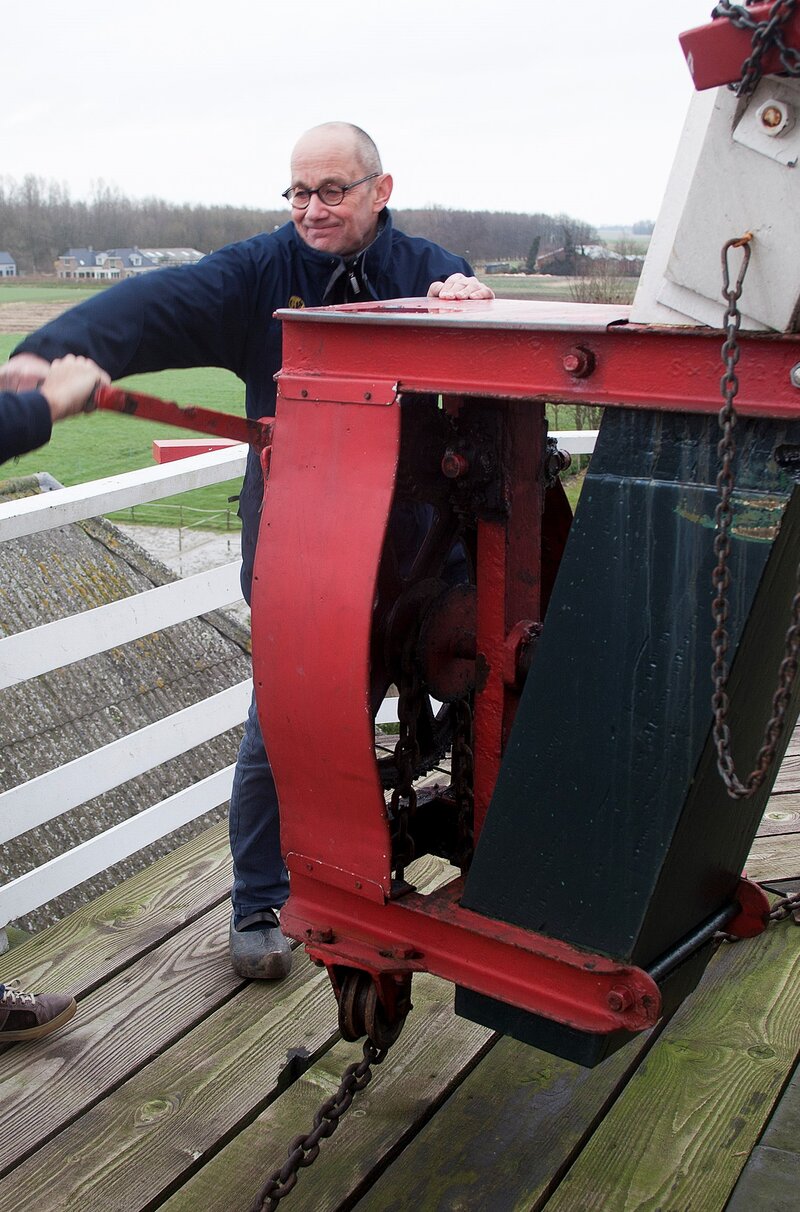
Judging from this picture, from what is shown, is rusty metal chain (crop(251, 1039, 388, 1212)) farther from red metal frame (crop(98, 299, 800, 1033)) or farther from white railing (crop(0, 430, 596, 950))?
white railing (crop(0, 430, 596, 950))

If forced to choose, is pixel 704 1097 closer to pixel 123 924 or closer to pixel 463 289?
pixel 123 924

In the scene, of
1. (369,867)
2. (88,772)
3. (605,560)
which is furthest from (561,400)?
(88,772)

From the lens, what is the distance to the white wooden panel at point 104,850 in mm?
2654

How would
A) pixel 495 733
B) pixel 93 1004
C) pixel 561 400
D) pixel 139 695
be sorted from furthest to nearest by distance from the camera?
pixel 139 695, pixel 93 1004, pixel 495 733, pixel 561 400

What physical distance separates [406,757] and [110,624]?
130 cm

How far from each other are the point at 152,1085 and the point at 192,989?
11.9 inches

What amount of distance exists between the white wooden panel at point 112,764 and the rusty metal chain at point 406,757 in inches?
40.1

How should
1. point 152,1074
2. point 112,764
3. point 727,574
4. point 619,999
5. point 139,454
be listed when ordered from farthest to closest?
point 139,454 < point 112,764 < point 152,1074 < point 619,999 < point 727,574

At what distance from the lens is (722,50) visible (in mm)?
1218

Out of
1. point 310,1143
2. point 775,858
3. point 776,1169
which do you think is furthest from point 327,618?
point 775,858

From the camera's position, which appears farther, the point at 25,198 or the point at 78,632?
the point at 25,198

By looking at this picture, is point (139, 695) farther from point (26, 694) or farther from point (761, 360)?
point (761, 360)

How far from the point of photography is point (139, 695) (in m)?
14.2

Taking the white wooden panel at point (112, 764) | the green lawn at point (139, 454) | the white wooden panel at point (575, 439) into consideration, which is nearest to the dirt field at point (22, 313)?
the white wooden panel at point (112, 764)
